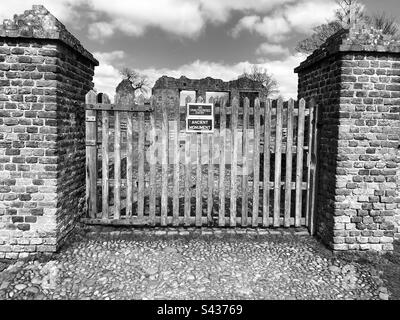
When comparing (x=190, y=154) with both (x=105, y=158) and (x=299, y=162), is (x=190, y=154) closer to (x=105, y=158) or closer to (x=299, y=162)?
(x=105, y=158)

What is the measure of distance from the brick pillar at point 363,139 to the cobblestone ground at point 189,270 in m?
0.56

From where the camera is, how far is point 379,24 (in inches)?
824

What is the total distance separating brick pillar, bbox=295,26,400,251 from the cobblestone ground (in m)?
0.56

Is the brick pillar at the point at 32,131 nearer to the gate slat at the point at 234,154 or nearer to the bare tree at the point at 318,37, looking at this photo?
the gate slat at the point at 234,154

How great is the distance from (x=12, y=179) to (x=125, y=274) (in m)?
1.82

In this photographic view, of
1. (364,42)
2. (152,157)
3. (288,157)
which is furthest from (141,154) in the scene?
(364,42)

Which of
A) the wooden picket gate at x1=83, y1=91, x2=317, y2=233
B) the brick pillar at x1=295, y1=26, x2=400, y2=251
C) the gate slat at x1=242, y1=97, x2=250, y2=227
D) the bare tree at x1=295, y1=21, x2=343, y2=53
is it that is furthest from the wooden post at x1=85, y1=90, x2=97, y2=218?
the bare tree at x1=295, y1=21, x2=343, y2=53

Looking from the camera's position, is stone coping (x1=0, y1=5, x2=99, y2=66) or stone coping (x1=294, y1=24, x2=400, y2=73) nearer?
stone coping (x1=0, y1=5, x2=99, y2=66)

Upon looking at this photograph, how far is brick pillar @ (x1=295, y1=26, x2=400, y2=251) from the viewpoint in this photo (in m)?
4.09

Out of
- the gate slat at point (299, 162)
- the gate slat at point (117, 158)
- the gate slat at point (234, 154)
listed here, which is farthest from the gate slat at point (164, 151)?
the gate slat at point (299, 162)

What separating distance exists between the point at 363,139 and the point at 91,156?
376 cm

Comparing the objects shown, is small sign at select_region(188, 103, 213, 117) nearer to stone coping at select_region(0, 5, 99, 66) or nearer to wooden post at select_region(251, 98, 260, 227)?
wooden post at select_region(251, 98, 260, 227)

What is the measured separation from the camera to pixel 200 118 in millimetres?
4676
